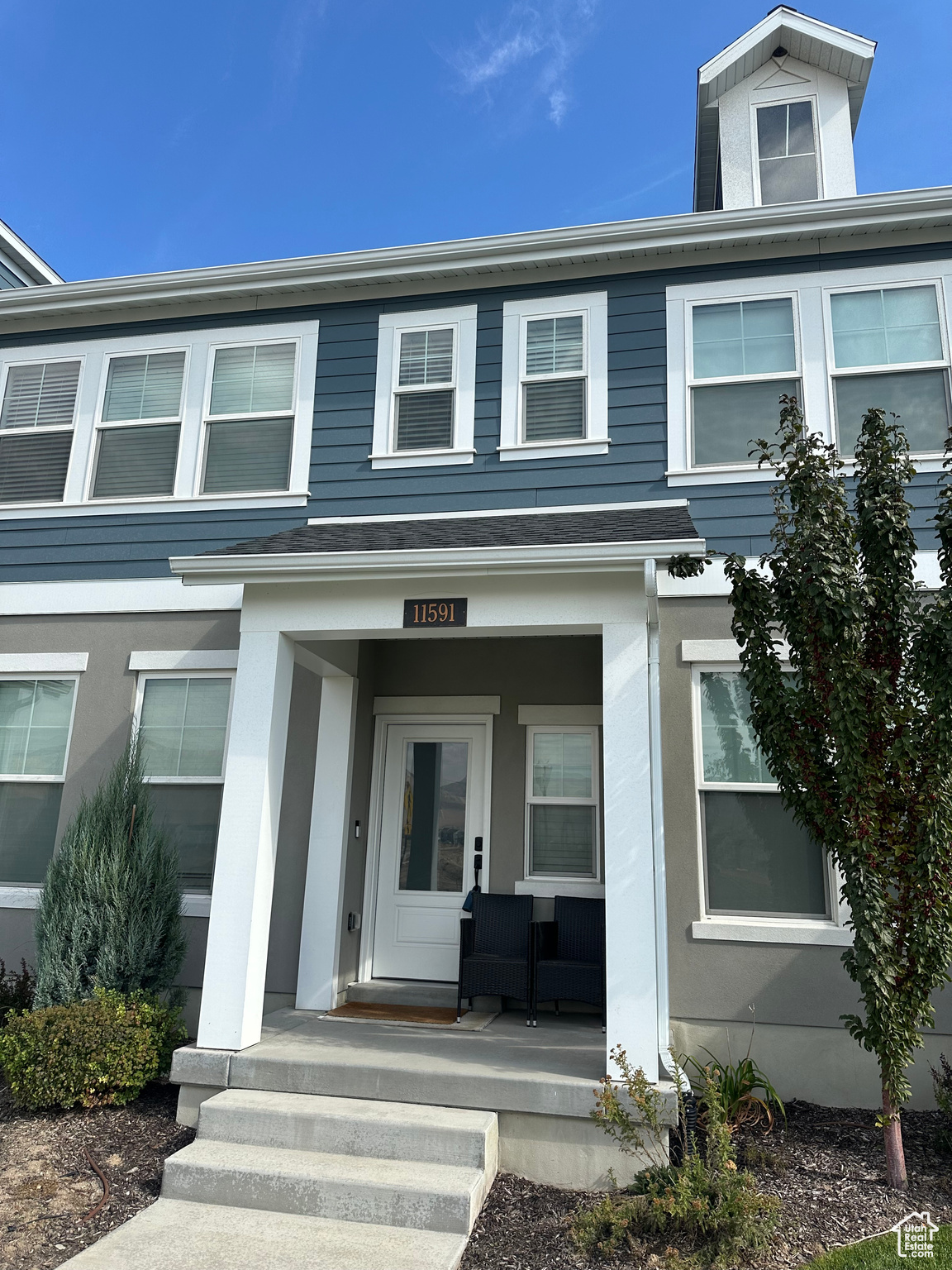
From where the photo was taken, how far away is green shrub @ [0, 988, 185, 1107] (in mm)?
5234

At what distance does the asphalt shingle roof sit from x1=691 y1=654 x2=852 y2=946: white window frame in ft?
4.27

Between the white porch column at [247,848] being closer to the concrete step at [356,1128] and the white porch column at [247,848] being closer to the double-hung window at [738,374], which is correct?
the concrete step at [356,1128]

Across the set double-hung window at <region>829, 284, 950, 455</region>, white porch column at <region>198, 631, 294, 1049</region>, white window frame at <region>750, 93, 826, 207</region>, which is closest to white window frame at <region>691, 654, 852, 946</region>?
double-hung window at <region>829, 284, 950, 455</region>

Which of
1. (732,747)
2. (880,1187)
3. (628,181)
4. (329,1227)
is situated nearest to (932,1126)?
(880,1187)

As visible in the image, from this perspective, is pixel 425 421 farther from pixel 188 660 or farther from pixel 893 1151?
pixel 893 1151

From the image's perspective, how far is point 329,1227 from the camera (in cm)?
→ 408

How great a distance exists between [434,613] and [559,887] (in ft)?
8.59

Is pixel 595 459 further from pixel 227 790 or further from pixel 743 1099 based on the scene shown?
pixel 743 1099

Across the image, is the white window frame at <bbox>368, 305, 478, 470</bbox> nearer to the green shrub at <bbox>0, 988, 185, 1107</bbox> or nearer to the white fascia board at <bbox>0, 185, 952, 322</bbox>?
the white fascia board at <bbox>0, 185, 952, 322</bbox>

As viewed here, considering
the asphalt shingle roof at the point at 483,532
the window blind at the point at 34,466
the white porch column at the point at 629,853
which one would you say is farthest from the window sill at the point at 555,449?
the window blind at the point at 34,466

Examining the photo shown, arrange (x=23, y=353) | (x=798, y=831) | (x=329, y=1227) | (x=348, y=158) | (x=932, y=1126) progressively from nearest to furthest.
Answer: (x=329, y=1227)
(x=932, y=1126)
(x=798, y=831)
(x=23, y=353)
(x=348, y=158)

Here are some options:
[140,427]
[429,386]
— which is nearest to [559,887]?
[429,386]

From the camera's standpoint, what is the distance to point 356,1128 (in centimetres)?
457

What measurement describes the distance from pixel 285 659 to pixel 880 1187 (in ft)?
14.8
